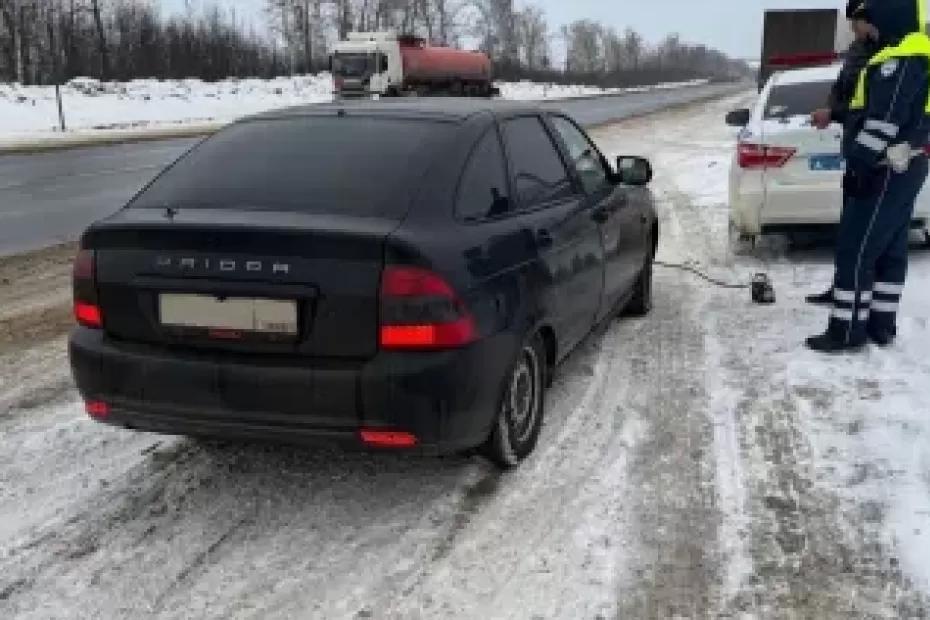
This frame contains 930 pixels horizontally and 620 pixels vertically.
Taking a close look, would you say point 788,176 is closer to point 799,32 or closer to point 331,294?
point 331,294

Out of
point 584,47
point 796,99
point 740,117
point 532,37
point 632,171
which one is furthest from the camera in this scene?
point 584,47

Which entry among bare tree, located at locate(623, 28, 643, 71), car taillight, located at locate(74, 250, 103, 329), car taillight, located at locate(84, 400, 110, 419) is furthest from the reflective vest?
bare tree, located at locate(623, 28, 643, 71)

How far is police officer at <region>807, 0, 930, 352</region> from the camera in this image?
5082 millimetres

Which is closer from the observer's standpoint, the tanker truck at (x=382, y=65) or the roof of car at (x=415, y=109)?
the roof of car at (x=415, y=109)

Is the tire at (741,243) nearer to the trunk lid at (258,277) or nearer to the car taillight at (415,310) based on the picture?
the car taillight at (415,310)

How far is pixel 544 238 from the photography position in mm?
4168

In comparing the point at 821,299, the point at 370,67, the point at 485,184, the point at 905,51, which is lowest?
the point at 821,299

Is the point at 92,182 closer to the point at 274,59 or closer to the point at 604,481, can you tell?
the point at 604,481

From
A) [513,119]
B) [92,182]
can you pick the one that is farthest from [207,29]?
[513,119]

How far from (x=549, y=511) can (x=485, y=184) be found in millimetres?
1343

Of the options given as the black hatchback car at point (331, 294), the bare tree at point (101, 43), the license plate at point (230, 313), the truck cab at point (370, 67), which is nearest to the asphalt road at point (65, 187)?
the black hatchback car at point (331, 294)

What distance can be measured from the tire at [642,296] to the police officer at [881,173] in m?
1.18

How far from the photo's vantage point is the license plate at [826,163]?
7379 millimetres

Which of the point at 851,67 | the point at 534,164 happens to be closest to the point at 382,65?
the point at 851,67
